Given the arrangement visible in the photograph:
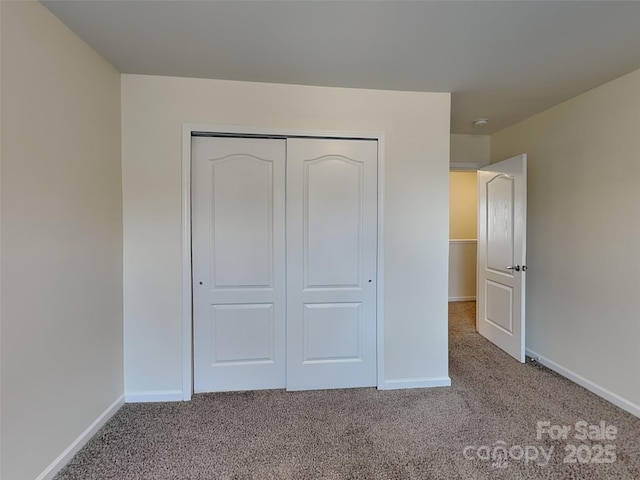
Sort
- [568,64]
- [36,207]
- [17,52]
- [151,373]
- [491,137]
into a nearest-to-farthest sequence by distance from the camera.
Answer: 1. [17,52]
2. [36,207]
3. [568,64]
4. [151,373]
5. [491,137]

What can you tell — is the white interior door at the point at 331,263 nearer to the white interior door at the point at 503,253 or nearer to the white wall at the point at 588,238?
the white interior door at the point at 503,253

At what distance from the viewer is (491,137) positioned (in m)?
3.86

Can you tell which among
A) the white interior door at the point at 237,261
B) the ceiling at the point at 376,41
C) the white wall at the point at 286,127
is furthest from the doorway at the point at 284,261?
the ceiling at the point at 376,41

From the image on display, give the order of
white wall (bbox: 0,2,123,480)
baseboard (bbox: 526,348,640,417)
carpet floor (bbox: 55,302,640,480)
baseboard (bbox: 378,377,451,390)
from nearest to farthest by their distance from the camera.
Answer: white wall (bbox: 0,2,123,480), carpet floor (bbox: 55,302,640,480), baseboard (bbox: 526,348,640,417), baseboard (bbox: 378,377,451,390)

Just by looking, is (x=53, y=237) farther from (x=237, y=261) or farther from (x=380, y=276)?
(x=380, y=276)

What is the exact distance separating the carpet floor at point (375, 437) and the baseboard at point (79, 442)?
3cm

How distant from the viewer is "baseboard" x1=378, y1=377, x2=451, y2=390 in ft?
8.54

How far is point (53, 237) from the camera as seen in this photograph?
169 centimetres

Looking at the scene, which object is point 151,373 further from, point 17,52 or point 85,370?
point 17,52

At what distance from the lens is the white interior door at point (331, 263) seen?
2.53 m

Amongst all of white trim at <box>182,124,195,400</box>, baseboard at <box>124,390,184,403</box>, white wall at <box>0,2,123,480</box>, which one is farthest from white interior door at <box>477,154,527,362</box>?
white wall at <box>0,2,123,480</box>

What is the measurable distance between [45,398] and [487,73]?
3.27m

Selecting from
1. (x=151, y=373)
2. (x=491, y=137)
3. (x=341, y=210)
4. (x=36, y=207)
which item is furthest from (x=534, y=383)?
(x=36, y=207)

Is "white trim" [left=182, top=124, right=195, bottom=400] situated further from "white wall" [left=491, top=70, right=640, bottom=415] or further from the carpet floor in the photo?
"white wall" [left=491, top=70, right=640, bottom=415]
